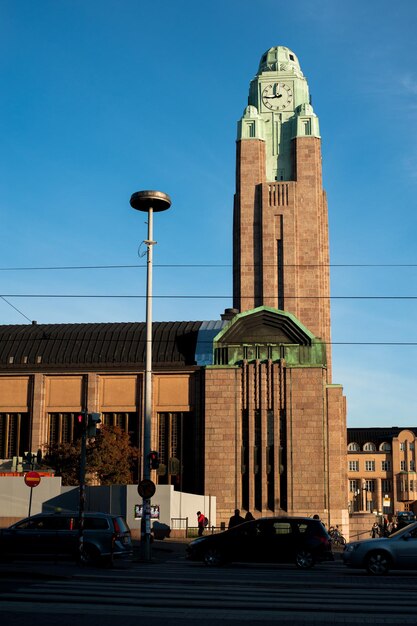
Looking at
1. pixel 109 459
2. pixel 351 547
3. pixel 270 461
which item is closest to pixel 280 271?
→ pixel 270 461

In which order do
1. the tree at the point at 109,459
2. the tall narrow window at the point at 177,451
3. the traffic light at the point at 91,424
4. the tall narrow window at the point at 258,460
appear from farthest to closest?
1. the tall narrow window at the point at 177,451
2. the tall narrow window at the point at 258,460
3. the tree at the point at 109,459
4. the traffic light at the point at 91,424

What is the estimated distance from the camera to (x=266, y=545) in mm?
25656

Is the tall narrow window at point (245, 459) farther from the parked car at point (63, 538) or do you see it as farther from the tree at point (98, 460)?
the parked car at point (63, 538)

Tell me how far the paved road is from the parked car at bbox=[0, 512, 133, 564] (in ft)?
4.20

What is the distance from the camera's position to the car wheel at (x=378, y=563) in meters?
23.3

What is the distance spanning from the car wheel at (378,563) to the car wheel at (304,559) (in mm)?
2527

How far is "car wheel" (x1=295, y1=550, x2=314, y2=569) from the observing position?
25.5 m

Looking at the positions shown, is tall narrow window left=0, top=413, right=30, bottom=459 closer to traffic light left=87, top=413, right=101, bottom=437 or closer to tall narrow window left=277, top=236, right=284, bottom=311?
tall narrow window left=277, top=236, right=284, bottom=311

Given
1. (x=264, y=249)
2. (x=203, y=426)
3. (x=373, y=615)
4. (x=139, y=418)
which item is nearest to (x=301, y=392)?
(x=203, y=426)

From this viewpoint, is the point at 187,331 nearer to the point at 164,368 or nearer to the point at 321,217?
the point at 164,368

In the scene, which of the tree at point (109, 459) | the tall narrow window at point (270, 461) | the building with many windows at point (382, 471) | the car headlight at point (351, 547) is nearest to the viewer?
the car headlight at point (351, 547)

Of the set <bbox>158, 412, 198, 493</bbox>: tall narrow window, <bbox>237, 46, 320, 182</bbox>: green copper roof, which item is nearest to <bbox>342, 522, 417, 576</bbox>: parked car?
<bbox>158, 412, 198, 493</bbox>: tall narrow window

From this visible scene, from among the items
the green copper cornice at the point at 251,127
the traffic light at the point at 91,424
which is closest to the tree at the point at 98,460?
the traffic light at the point at 91,424

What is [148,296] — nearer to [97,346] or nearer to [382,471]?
[97,346]
